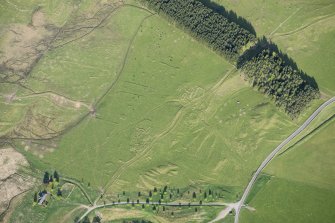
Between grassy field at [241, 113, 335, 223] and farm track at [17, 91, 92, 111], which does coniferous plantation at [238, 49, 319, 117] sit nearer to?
grassy field at [241, 113, 335, 223]

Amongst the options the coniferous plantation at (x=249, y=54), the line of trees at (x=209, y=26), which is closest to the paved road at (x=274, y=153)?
the coniferous plantation at (x=249, y=54)

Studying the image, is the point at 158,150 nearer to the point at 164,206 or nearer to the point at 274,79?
the point at 164,206

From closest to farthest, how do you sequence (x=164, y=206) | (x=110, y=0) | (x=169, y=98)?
(x=164, y=206) < (x=169, y=98) < (x=110, y=0)

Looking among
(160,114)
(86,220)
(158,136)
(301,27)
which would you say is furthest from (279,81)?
(86,220)

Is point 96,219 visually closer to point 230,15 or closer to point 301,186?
point 301,186

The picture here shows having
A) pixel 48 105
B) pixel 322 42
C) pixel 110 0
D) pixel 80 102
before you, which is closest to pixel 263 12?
pixel 322 42

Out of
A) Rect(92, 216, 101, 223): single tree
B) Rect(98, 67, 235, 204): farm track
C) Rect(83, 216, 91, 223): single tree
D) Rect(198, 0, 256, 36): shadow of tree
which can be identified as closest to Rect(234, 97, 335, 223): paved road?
Rect(98, 67, 235, 204): farm track
